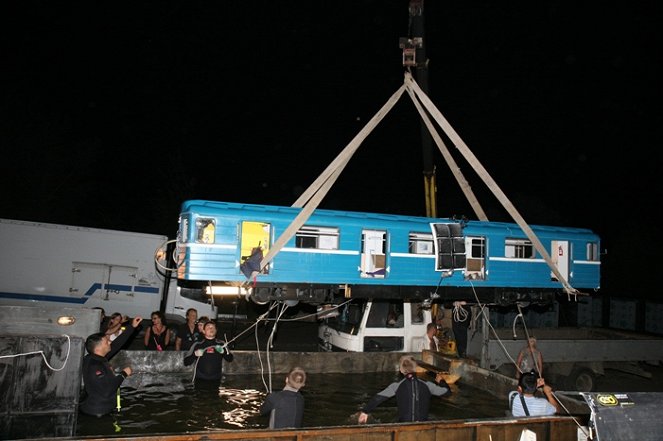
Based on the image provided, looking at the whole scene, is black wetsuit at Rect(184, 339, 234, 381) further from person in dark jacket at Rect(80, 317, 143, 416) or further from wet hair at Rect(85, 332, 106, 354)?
wet hair at Rect(85, 332, 106, 354)

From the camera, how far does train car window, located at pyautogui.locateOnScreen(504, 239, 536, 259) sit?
9.42 meters

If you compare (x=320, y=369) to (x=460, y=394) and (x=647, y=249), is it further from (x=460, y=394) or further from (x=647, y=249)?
(x=647, y=249)

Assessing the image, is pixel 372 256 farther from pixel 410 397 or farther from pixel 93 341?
pixel 93 341

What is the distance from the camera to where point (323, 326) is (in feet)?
41.4

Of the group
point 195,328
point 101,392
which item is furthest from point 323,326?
point 101,392

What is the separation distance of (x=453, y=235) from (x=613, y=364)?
6581mm

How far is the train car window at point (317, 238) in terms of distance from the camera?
26.2ft

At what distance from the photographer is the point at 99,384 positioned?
23.0 feet

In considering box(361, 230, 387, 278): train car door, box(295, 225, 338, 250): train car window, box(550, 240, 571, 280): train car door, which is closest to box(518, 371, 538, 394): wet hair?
box(361, 230, 387, 278): train car door

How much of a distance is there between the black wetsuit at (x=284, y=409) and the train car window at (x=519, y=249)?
18.1 feet

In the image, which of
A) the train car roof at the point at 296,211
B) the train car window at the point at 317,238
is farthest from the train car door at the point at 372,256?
the train car window at the point at 317,238

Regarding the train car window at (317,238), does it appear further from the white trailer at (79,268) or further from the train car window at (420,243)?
the white trailer at (79,268)

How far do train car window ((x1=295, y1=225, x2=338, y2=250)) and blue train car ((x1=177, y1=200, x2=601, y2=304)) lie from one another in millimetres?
17

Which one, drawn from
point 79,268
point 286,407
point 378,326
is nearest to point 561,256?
point 378,326
